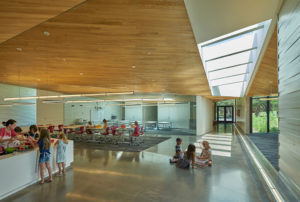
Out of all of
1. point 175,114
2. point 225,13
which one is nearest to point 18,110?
point 175,114

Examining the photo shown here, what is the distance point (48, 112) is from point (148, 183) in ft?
43.7

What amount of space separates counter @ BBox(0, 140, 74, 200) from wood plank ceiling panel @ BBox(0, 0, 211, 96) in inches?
103

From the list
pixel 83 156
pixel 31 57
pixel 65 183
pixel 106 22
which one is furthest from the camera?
pixel 83 156

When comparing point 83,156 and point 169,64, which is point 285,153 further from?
point 83,156

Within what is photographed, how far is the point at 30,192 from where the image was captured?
3.89 meters

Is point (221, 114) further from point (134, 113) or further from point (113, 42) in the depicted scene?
point (113, 42)

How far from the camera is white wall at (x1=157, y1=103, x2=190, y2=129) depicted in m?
14.0

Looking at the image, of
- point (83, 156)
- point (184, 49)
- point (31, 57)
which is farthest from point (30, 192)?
point (184, 49)

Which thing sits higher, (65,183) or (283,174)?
(283,174)

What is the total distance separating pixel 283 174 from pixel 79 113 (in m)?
16.1

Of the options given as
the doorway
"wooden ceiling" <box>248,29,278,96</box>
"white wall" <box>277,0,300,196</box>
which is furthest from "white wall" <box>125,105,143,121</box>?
the doorway

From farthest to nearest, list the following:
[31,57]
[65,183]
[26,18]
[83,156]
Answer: [83,156]
[31,57]
[65,183]
[26,18]

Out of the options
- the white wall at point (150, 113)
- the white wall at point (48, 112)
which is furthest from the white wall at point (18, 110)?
the white wall at point (150, 113)

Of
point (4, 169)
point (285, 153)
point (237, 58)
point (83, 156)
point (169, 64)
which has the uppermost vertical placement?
point (237, 58)
